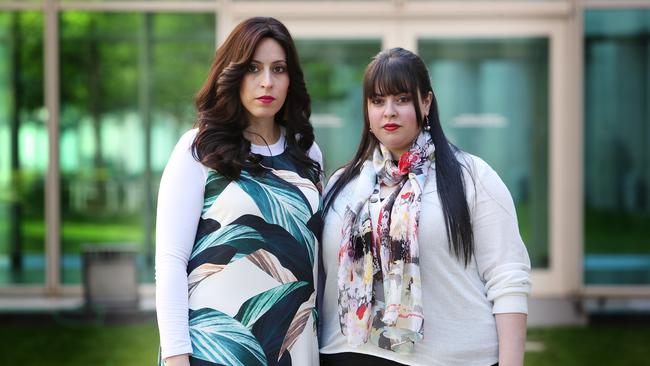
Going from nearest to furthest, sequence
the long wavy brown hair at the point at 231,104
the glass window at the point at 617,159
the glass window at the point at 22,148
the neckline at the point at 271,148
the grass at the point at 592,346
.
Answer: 1. the long wavy brown hair at the point at 231,104
2. the neckline at the point at 271,148
3. the grass at the point at 592,346
4. the glass window at the point at 617,159
5. the glass window at the point at 22,148

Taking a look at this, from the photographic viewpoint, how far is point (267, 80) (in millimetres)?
3240

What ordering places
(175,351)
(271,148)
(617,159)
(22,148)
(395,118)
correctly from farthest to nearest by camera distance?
(22,148) → (617,159) → (271,148) → (395,118) → (175,351)

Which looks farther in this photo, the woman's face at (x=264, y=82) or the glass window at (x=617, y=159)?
the glass window at (x=617, y=159)

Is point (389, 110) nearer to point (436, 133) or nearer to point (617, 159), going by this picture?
point (436, 133)

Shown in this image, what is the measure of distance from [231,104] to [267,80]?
0.15m

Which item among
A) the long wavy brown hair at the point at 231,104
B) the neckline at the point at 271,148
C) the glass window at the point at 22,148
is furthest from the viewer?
the glass window at the point at 22,148

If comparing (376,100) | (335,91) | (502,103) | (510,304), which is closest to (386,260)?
(510,304)

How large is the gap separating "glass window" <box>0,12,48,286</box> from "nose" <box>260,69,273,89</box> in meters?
7.81

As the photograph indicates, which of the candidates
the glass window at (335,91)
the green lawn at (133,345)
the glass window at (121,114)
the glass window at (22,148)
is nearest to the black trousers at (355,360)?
the green lawn at (133,345)

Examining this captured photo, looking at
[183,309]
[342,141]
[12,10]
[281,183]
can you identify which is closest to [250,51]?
[281,183]

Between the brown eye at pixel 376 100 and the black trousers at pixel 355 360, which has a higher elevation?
the brown eye at pixel 376 100

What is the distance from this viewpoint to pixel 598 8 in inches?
400

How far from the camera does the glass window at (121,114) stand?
10375 mm

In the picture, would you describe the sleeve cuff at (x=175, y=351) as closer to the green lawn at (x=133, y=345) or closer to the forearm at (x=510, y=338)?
the forearm at (x=510, y=338)
